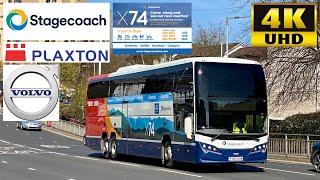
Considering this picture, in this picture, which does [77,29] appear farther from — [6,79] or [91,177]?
[91,177]

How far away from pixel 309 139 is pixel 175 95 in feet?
29.2

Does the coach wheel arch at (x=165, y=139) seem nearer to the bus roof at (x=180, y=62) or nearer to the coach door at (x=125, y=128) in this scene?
the bus roof at (x=180, y=62)

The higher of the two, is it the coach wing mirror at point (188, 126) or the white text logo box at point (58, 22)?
the white text logo box at point (58, 22)

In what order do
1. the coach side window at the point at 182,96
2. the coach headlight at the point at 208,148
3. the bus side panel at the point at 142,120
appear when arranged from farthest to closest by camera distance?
the bus side panel at the point at 142,120, the coach side window at the point at 182,96, the coach headlight at the point at 208,148

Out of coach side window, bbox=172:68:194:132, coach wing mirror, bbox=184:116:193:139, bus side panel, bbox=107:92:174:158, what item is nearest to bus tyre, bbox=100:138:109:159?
bus side panel, bbox=107:92:174:158

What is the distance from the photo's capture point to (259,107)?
20297 millimetres

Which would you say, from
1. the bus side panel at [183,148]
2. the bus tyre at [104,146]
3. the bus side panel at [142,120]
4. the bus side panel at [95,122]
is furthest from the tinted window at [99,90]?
the bus side panel at [183,148]

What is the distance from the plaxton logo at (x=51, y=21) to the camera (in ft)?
13.2

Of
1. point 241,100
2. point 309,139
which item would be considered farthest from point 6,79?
point 309,139

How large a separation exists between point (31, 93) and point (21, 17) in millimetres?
797

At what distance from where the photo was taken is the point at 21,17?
4133 mm

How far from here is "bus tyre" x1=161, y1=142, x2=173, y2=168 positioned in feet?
72.2

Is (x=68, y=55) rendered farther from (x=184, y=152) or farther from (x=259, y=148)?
(x=259, y=148)

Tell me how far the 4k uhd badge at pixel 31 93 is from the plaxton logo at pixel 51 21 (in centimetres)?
57
